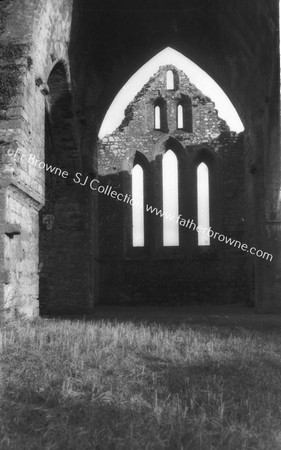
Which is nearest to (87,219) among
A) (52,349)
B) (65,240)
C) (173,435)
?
(65,240)

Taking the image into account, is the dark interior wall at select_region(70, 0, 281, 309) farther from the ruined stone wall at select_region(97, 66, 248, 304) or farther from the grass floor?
the grass floor

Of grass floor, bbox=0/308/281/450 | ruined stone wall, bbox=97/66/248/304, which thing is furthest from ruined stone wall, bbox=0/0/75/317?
ruined stone wall, bbox=97/66/248/304

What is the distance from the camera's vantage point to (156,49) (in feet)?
42.9

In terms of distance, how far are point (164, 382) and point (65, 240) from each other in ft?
28.1

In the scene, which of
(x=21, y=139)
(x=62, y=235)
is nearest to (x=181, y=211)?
(x=62, y=235)

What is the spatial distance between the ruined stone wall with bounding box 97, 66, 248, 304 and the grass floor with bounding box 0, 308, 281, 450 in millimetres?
10248

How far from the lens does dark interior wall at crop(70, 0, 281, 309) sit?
11258 mm

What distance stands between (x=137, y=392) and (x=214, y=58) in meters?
10.5

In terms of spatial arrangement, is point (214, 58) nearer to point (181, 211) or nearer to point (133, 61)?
point (133, 61)

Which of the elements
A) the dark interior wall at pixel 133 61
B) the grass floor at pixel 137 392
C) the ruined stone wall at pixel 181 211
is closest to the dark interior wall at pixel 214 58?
the dark interior wall at pixel 133 61

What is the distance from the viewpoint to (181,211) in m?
16.9

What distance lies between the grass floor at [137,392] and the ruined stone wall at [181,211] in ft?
33.6

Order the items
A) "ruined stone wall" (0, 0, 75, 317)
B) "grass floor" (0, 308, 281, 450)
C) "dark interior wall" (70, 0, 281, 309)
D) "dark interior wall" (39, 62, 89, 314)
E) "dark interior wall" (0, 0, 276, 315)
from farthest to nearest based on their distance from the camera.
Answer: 1. "dark interior wall" (39, 62, 89, 314)
2. "dark interior wall" (70, 0, 281, 309)
3. "dark interior wall" (0, 0, 276, 315)
4. "ruined stone wall" (0, 0, 75, 317)
5. "grass floor" (0, 308, 281, 450)

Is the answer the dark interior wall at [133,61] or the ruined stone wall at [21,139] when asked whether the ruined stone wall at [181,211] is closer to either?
the dark interior wall at [133,61]
